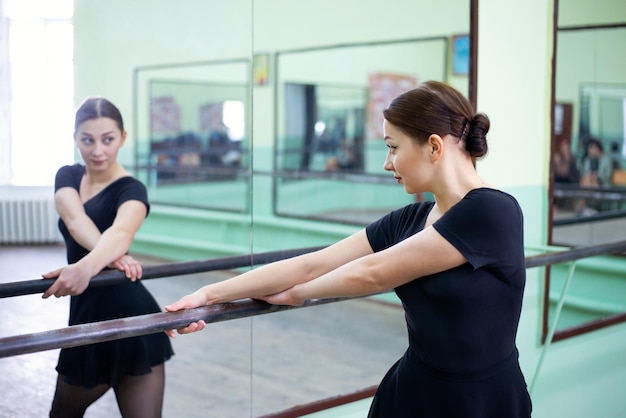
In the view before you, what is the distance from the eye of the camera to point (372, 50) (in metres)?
6.87

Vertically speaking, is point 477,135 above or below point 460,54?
below

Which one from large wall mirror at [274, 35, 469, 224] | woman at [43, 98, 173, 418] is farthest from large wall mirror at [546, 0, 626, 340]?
woman at [43, 98, 173, 418]

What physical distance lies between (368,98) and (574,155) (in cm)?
188

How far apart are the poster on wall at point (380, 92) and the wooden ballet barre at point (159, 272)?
15.0ft

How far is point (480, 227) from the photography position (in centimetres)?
158

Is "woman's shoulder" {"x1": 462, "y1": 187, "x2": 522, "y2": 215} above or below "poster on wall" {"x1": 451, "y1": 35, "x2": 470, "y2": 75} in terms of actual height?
below

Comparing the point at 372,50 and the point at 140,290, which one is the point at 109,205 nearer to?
the point at 140,290

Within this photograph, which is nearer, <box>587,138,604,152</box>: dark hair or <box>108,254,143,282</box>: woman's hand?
<box>108,254,143,282</box>: woman's hand

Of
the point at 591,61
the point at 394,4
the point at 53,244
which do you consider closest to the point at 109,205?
the point at 53,244

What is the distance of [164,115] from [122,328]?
4.32 m

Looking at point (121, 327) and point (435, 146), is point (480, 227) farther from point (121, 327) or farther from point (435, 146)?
point (121, 327)

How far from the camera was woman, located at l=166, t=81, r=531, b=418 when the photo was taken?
1.59 meters

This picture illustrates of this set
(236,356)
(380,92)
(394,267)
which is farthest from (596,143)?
(394,267)

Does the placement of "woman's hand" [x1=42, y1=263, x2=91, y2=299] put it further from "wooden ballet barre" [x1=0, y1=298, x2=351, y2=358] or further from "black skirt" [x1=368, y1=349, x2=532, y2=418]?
"black skirt" [x1=368, y1=349, x2=532, y2=418]
